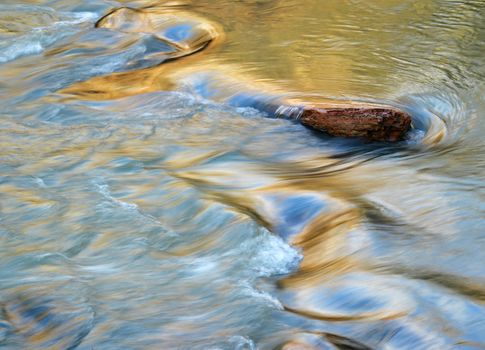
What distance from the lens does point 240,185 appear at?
4961mm

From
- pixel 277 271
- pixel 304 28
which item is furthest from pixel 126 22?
pixel 277 271

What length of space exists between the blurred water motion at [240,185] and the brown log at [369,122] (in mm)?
82

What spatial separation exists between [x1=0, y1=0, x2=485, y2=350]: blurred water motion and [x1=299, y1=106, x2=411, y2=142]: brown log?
82 mm

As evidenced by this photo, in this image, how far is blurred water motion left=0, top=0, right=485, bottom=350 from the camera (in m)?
3.58

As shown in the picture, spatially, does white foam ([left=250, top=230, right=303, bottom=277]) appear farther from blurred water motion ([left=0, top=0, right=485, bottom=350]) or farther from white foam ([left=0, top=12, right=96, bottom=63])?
white foam ([left=0, top=12, right=96, bottom=63])

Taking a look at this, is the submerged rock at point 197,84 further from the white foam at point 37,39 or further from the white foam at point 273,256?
the white foam at point 273,256

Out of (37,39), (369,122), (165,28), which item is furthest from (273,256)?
(37,39)

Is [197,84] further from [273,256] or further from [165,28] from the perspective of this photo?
[273,256]

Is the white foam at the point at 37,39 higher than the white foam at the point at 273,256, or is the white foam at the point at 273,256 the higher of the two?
the white foam at the point at 273,256

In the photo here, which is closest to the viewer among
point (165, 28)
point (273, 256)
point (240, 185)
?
point (273, 256)

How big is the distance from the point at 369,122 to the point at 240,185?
849mm

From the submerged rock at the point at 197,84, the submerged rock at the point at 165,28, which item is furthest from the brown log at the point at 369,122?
the submerged rock at the point at 165,28

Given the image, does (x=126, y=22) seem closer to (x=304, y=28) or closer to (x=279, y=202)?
(x=304, y=28)

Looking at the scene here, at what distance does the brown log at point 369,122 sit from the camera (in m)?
5.22
